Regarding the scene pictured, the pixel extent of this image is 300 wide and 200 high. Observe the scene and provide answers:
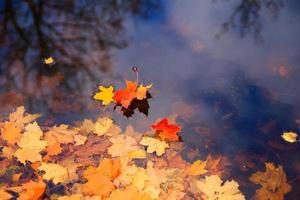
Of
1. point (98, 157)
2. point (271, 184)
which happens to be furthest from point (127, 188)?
point (271, 184)

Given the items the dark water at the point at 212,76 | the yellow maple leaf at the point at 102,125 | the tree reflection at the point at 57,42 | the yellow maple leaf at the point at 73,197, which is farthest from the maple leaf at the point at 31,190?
the tree reflection at the point at 57,42

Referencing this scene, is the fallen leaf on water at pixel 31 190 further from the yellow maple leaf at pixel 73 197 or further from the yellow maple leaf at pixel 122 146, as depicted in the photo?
the yellow maple leaf at pixel 122 146

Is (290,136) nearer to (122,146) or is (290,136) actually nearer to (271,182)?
(271,182)

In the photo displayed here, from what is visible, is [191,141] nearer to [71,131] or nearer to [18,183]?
[71,131]

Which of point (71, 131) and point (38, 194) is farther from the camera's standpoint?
point (71, 131)

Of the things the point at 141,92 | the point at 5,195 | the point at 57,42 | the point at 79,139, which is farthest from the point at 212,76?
the point at 5,195
